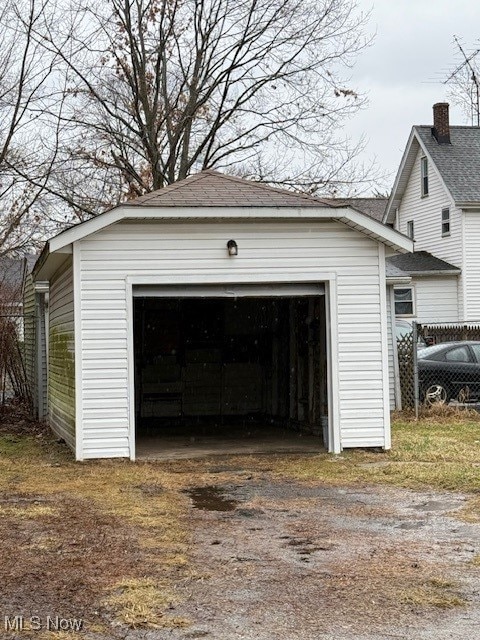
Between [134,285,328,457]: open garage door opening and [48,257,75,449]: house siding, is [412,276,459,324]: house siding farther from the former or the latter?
[48,257,75,449]: house siding

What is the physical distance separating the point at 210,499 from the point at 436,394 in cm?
949

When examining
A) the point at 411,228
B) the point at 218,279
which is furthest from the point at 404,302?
the point at 218,279

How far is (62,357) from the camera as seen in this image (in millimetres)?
14797

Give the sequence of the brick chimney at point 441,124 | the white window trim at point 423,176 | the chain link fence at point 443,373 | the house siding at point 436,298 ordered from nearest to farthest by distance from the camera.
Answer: the chain link fence at point 443,373 → the house siding at point 436,298 → the brick chimney at point 441,124 → the white window trim at point 423,176

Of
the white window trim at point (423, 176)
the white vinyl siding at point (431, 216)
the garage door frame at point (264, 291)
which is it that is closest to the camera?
the garage door frame at point (264, 291)

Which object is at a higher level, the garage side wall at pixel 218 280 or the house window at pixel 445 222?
the house window at pixel 445 222

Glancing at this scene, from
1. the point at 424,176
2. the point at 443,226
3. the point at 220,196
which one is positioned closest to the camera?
the point at 220,196

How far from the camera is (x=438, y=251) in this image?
3278 cm

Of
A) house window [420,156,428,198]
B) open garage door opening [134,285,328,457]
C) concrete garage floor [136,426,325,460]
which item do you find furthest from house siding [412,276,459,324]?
concrete garage floor [136,426,325,460]

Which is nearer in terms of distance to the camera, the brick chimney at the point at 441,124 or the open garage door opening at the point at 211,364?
the open garage door opening at the point at 211,364

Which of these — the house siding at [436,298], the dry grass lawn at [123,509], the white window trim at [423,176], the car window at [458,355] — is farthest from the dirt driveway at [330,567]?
the white window trim at [423,176]

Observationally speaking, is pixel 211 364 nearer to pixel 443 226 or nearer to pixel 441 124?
pixel 443 226

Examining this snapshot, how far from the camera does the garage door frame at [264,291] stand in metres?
12.6

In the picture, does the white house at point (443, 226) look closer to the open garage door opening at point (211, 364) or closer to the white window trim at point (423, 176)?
the white window trim at point (423, 176)
